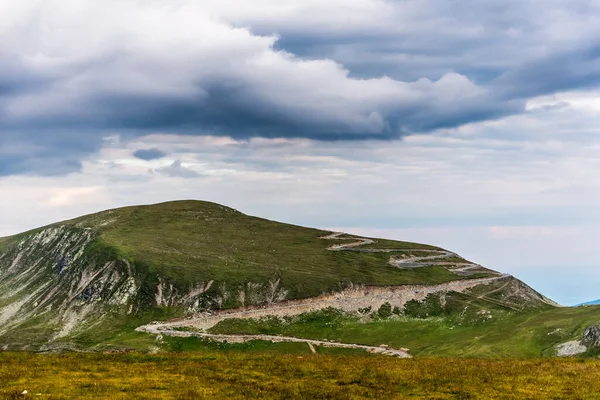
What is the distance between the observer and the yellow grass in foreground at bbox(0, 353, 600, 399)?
3634 centimetres

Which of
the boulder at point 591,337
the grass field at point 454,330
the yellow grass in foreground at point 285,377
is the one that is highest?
the yellow grass in foreground at point 285,377

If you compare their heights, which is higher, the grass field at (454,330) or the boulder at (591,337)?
the boulder at (591,337)

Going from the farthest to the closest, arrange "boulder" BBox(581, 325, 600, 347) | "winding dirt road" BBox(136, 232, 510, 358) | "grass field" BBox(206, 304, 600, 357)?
"winding dirt road" BBox(136, 232, 510, 358), "grass field" BBox(206, 304, 600, 357), "boulder" BBox(581, 325, 600, 347)

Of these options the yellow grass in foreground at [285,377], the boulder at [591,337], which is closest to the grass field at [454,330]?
the boulder at [591,337]

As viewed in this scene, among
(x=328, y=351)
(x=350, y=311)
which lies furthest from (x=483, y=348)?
(x=350, y=311)

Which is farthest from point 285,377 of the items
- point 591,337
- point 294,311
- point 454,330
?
point 294,311

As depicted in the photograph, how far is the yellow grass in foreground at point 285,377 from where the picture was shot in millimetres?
36344

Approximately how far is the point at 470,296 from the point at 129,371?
17326 cm

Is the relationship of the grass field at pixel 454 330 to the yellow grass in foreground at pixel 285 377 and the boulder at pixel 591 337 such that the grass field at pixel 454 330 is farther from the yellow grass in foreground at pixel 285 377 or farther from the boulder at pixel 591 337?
the yellow grass in foreground at pixel 285 377

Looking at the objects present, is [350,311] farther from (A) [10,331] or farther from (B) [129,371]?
(B) [129,371]

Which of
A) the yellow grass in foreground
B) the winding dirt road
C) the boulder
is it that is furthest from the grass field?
the yellow grass in foreground

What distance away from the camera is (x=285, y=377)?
42.6 m

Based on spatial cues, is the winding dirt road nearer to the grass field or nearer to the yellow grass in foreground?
the grass field

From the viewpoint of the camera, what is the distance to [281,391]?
3694 centimetres
